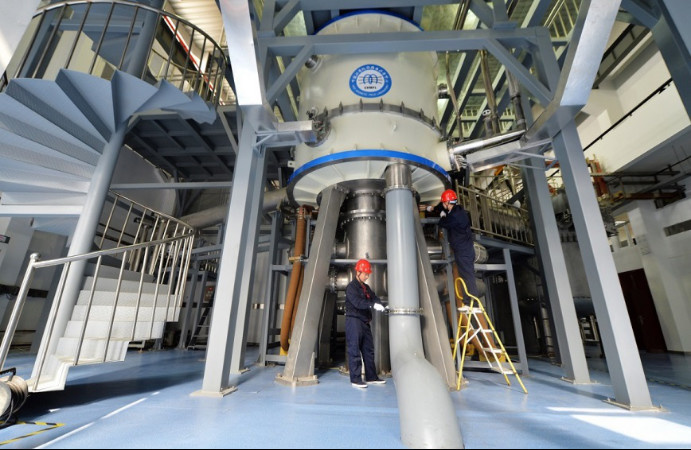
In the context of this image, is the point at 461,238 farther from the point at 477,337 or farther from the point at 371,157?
the point at 371,157

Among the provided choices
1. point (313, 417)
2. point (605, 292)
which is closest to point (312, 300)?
point (313, 417)

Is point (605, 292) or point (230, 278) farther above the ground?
point (230, 278)

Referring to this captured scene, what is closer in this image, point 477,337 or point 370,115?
point 477,337

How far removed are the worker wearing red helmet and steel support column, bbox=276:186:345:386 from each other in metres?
1.55

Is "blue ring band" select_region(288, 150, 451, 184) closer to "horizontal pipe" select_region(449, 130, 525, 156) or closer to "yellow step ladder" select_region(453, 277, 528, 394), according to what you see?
"horizontal pipe" select_region(449, 130, 525, 156)

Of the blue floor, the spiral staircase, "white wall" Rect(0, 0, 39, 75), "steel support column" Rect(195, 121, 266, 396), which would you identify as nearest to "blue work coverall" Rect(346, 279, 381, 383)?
the blue floor

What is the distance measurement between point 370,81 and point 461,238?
250cm

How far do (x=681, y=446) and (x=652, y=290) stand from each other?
28.2 ft

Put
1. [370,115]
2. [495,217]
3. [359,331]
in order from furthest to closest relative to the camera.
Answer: [495,217] < [370,115] < [359,331]

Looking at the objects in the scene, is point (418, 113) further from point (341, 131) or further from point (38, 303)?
point (38, 303)

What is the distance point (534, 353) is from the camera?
658 cm

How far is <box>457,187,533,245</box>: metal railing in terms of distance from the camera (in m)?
5.59

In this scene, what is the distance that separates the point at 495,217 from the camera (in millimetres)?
5977

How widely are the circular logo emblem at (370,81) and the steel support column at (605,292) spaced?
229cm
